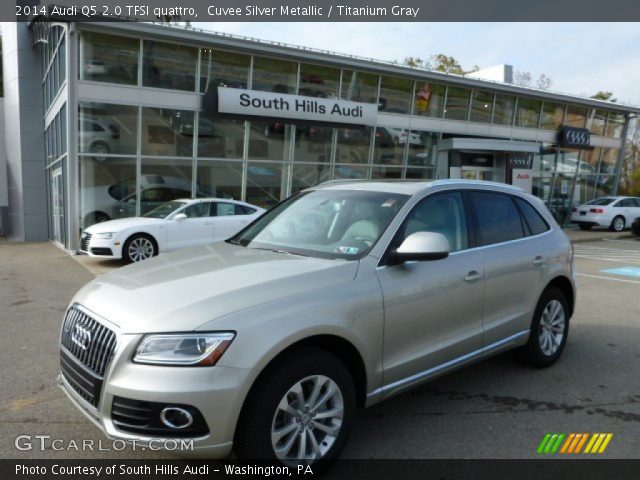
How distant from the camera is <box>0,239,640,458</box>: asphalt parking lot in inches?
135

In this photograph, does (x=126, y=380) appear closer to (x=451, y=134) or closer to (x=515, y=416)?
(x=515, y=416)

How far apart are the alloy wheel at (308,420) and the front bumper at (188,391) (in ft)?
0.94

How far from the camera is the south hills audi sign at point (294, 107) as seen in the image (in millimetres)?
15258

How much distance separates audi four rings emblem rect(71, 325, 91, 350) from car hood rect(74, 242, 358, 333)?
5.0 inches

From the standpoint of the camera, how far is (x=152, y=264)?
3.75m

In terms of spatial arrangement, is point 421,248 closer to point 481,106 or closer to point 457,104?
point 457,104

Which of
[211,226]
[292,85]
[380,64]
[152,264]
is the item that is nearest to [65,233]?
[211,226]

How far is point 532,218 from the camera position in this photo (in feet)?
16.2

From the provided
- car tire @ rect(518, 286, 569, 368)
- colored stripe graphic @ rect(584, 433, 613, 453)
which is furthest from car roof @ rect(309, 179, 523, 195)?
colored stripe graphic @ rect(584, 433, 613, 453)

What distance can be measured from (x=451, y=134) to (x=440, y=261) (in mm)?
18047

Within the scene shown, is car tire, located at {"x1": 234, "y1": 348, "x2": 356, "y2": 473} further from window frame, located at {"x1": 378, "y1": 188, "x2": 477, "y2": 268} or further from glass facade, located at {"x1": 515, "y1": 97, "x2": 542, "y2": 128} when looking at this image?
glass facade, located at {"x1": 515, "y1": 97, "x2": 542, "y2": 128}

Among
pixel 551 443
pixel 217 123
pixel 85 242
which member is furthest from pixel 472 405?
pixel 217 123

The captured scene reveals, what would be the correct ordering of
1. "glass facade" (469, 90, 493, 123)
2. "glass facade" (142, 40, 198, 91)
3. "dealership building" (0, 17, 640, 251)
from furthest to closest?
1. "glass facade" (469, 90, 493, 123)
2. "glass facade" (142, 40, 198, 91)
3. "dealership building" (0, 17, 640, 251)

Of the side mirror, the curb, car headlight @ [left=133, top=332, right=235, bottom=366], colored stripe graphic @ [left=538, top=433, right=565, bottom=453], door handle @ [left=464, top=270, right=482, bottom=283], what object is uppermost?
the side mirror
